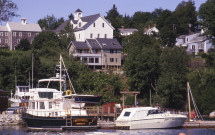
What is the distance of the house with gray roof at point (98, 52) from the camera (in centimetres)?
9781

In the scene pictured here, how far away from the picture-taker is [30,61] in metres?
82.0

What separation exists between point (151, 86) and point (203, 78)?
954 cm

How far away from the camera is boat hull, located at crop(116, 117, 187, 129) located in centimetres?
4881

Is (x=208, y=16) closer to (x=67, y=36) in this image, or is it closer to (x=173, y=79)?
(x=173, y=79)

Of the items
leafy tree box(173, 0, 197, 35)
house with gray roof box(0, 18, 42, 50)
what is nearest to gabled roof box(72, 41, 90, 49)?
house with gray roof box(0, 18, 42, 50)

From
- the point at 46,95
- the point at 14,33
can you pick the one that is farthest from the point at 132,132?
the point at 14,33

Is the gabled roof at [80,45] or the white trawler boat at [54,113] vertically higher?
the gabled roof at [80,45]

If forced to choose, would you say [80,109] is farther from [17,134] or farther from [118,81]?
[118,81]

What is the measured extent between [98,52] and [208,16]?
26322 mm

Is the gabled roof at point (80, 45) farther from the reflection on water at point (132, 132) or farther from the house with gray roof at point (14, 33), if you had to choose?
the reflection on water at point (132, 132)

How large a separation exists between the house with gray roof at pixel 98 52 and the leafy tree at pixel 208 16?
20750 millimetres

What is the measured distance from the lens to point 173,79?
73562mm

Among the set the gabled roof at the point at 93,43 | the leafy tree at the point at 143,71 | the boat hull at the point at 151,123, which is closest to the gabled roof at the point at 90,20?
the gabled roof at the point at 93,43

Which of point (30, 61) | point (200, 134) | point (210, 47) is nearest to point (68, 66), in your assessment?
point (30, 61)
